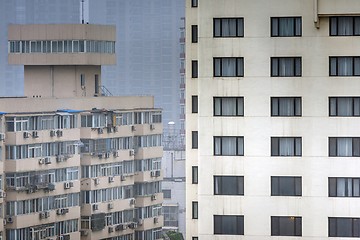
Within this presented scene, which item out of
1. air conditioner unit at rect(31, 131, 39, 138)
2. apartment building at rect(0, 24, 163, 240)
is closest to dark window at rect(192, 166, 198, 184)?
apartment building at rect(0, 24, 163, 240)

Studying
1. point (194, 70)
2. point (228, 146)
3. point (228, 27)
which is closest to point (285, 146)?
point (228, 146)

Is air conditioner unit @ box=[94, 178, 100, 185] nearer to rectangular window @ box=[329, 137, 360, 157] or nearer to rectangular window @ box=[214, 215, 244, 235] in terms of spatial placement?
rectangular window @ box=[214, 215, 244, 235]

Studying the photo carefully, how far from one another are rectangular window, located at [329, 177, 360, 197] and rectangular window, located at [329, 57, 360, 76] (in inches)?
15.8

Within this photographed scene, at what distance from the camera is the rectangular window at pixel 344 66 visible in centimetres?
482

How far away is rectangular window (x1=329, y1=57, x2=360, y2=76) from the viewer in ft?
15.8

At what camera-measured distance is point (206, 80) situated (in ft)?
16.0

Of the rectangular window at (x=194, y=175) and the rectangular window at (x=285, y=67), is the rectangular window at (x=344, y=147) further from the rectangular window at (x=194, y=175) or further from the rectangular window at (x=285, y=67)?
the rectangular window at (x=194, y=175)

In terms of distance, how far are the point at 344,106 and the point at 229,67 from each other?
0.46 metres

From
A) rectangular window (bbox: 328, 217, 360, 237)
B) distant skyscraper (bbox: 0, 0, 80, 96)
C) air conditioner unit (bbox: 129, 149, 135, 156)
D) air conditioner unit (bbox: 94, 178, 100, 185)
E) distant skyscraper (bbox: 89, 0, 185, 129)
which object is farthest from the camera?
distant skyscraper (bbox: 89, 0, 185, 129)

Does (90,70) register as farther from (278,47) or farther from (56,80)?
(278,47)

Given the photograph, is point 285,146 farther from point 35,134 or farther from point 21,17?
point 21,17

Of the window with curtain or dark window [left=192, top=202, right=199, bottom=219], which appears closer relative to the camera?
the window with curtain

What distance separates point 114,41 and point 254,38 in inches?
333

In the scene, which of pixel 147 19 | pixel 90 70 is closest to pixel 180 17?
pixel 147 19
